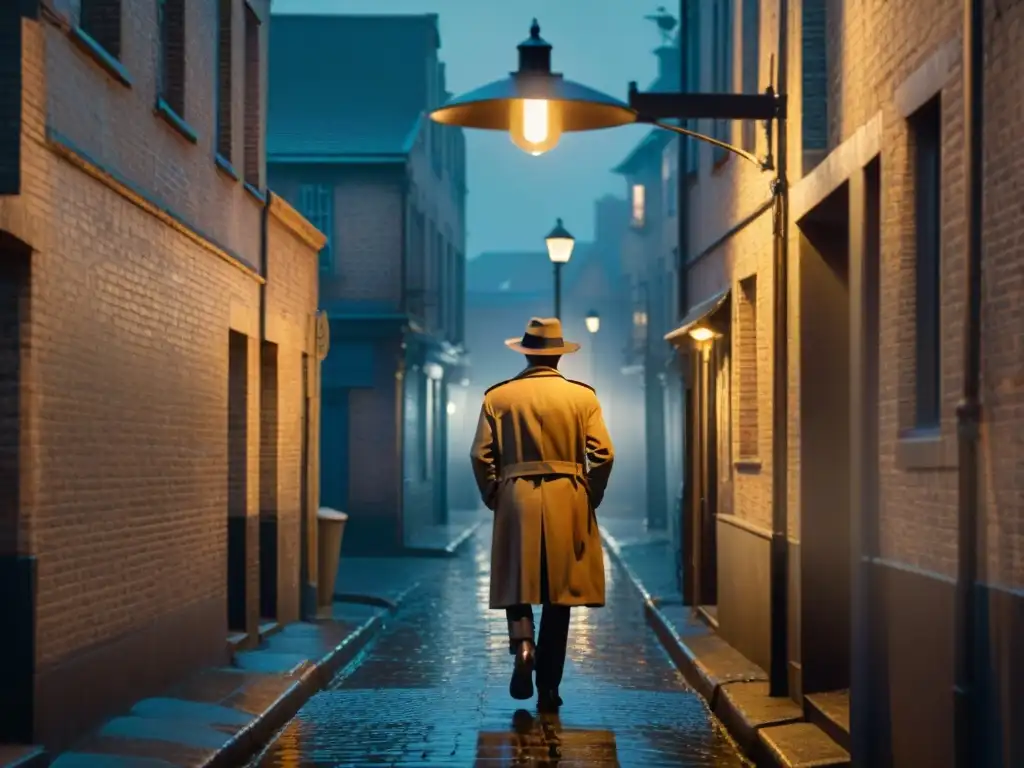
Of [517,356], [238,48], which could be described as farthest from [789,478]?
[517,356]

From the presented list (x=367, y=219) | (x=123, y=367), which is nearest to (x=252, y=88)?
(x=123, y=367)

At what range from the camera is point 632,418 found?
166ft

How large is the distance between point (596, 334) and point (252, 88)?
37.7 metres

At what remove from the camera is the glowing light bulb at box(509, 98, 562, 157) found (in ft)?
33.7

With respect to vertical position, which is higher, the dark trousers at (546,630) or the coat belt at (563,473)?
the coat belt at (563,473)

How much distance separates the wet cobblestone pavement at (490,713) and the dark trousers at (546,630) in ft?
0.78

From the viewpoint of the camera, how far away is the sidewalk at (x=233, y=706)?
8633 millimetres

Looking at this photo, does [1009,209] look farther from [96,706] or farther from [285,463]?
[285,463]

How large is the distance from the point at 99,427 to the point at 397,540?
18.6 m

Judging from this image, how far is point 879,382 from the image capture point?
890cm

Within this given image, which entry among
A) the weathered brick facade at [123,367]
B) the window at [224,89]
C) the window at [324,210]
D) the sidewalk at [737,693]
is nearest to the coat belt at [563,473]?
the sidewalk at [737,693]

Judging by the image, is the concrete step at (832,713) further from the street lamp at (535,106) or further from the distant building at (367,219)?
the distant building at (367,219)

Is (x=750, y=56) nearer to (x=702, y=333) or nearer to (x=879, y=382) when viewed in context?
(x=702, y=333)

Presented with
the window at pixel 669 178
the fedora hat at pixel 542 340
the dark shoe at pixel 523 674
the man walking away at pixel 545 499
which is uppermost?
the window at pixel 669 178
